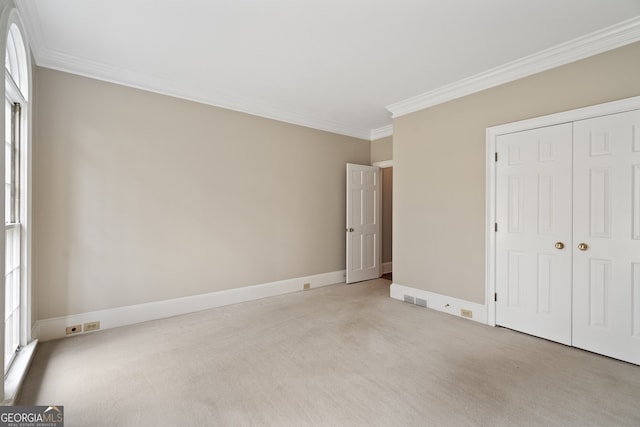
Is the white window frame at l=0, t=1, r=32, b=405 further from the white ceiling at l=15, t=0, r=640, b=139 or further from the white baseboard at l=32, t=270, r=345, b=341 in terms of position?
the white ceiling at l=15, t=0, r=640, b=139

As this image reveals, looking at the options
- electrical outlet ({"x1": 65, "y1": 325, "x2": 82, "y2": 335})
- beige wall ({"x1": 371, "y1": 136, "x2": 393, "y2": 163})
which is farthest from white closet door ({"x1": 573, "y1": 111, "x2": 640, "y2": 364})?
electrical outlet ({"x1": 65, "y1": 325, "x2": 82, "y2": 335})

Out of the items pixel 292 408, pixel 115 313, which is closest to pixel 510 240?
pixel 292 408

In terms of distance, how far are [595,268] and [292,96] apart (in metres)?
3.79

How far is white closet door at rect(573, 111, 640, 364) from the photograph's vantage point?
254 cm

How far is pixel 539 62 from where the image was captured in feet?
9.91

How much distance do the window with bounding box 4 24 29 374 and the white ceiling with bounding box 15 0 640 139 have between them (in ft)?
1.22

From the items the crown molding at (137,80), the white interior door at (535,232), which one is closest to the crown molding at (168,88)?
the crown molding at (137,80)

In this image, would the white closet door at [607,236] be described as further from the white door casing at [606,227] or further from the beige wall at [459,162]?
the beige wall at [459,162]

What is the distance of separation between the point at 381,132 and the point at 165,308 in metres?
4.45

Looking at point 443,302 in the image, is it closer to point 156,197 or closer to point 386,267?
point 386,267

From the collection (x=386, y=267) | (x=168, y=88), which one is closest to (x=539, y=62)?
(x=168, y=88)

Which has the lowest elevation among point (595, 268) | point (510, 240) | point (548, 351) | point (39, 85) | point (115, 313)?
point (548, 351)

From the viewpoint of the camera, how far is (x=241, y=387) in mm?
2213

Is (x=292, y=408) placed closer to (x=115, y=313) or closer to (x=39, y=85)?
(x=115, y=313)
